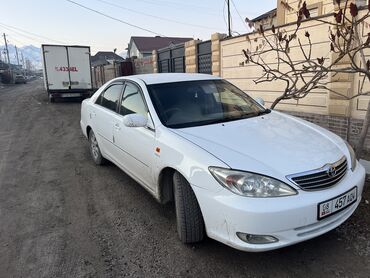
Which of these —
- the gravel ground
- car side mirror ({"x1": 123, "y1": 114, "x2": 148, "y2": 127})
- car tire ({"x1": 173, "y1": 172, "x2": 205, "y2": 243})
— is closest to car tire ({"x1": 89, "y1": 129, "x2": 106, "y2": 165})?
the gravel ground

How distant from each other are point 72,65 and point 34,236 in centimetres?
1660

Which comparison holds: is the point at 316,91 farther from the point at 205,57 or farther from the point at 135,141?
the point at 205,57

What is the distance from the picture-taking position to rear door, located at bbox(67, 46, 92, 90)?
1877 cm

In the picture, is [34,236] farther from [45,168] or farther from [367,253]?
[367,253]

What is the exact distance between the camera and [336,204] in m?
2.75

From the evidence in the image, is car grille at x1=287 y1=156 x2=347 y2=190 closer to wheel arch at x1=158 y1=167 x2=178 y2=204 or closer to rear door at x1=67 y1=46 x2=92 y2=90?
wheel arch at x1=158 y1=167 x2=178 y2=204

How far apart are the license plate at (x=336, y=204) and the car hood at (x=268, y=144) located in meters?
0.28

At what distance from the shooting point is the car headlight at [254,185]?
2.59 m

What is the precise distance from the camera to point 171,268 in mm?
2896

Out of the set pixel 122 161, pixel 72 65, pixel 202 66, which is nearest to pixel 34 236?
pixel 122 161

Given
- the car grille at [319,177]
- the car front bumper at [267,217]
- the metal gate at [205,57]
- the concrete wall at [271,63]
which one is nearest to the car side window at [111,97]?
the car front bumper at [267,217]

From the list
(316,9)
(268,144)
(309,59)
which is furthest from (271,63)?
(268,144)

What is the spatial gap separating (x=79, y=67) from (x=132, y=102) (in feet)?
52.0

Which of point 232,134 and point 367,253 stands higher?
point 232,134
